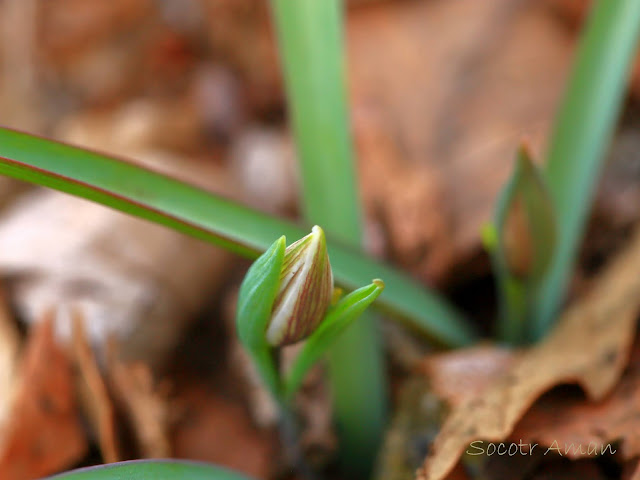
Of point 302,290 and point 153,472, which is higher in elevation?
point 302,290

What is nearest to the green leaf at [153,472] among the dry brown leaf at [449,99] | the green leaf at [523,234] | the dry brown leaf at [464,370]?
the dry brown leaf at [464,370]

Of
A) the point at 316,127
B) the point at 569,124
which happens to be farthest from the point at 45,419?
the point at 569,124

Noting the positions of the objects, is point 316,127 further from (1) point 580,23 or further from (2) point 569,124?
(1) point 580,23

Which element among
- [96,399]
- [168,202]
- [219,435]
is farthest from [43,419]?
[168,202]

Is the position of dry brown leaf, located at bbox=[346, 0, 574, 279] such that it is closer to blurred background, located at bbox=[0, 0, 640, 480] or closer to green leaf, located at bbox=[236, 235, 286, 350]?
blurred background, located at bbox=[0, 0, 640, 480]

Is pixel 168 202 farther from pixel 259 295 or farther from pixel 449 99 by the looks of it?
pixel 449 99

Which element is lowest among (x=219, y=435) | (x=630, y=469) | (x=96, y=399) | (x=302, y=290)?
(x=219, y=435)

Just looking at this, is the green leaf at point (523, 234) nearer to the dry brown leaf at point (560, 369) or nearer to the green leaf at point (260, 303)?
the dry brown leaf at point (560, 369)
